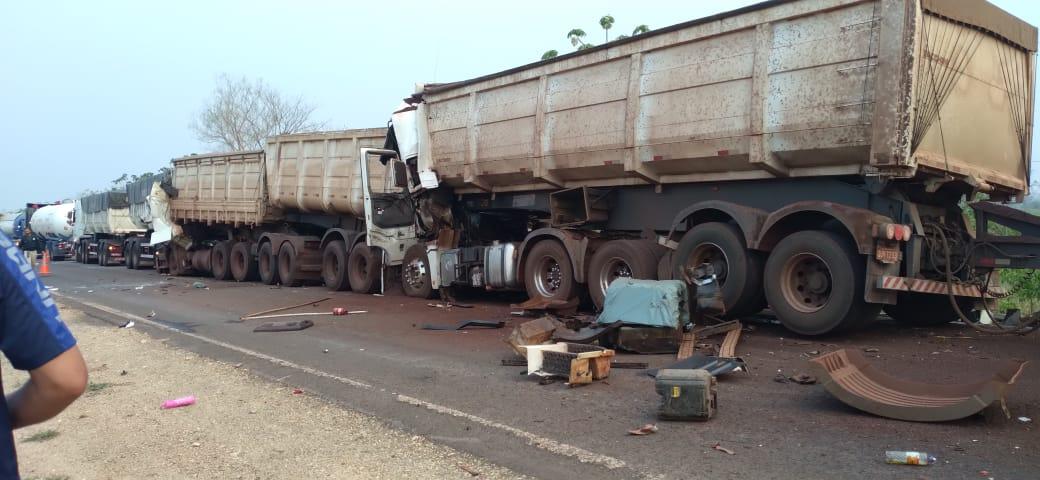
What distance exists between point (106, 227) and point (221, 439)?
3081 centimetres

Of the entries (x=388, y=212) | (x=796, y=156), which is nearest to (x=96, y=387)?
(x=796, y=156)

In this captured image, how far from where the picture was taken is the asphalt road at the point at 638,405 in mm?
4066

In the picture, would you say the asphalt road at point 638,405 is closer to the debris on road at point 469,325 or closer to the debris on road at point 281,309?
the debris on road at point 469,325

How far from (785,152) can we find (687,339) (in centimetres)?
233

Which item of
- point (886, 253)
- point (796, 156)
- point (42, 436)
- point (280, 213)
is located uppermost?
point (796, 156)

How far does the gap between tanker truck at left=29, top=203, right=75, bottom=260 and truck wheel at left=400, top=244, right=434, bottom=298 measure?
2949 cm

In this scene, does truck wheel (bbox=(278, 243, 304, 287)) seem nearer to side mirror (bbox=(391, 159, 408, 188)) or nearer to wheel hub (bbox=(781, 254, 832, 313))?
side mirror (bbox=(391, 159, 408, 188))

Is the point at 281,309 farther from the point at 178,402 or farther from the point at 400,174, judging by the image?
the point at 178,402

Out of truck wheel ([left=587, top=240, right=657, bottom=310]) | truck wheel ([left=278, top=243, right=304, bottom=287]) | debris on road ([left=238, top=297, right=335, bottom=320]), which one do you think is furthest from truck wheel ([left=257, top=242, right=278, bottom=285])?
truck wheel ([left=587, top=240, right=657, bottom=310])

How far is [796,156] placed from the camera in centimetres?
823

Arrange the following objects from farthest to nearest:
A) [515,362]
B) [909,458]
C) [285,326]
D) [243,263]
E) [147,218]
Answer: [147,218] < [243,263] < [285,326] < [515,362] < [909,458]

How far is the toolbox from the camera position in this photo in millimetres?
4824

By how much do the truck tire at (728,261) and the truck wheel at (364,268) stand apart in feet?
25.3

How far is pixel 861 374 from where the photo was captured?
18.3 ft
